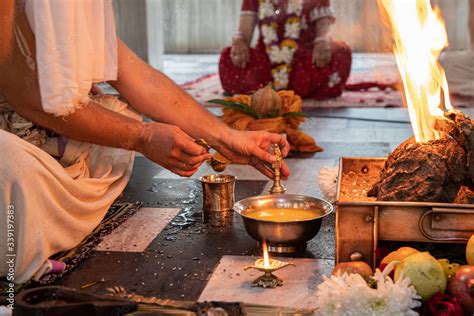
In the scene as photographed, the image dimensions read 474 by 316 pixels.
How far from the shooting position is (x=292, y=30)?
6625mm

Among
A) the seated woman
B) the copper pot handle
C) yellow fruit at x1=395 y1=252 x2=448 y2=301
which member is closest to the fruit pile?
yellow fruit at x1=395 y1=252 x2=448 y2=301

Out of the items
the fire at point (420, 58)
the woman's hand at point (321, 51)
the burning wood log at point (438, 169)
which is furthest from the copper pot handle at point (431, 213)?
the woman's hand at point (321, 51)

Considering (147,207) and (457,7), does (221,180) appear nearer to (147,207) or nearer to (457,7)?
(147,207)

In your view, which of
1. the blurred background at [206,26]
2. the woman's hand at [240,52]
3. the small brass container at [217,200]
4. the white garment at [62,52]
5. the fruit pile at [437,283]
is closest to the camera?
the fruit pile at [437,283]

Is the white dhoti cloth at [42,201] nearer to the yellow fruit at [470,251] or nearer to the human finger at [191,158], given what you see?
the human finger at [191,158]

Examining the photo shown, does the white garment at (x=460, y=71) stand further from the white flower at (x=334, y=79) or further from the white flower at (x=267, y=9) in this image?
the white flower at (x=267, y=9)

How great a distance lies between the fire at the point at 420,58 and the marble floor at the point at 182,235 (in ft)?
1.88

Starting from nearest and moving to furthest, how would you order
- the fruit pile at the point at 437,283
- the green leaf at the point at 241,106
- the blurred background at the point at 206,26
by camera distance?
1. the fruit pile at the point at 437,283
2. the green leaf at the point at 241,106
3. the blurred background at the point at 206,26

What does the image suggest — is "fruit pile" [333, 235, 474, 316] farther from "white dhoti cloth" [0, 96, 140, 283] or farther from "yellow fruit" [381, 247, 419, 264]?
"white dhoti cloth" [0, 96, 140, 283]

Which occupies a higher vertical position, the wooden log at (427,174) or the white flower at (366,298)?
the wooden log at (427,174)

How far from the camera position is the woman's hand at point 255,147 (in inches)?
111

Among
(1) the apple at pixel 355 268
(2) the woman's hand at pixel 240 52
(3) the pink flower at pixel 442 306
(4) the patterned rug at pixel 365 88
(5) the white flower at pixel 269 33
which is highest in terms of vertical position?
(5) the white flower at pixel 269 33

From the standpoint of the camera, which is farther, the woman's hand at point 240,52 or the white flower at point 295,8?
the woman's hand at point 240,52

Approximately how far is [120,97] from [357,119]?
291 centimetres
